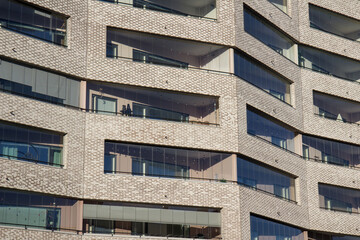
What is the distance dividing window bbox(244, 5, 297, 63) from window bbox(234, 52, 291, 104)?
1.84 metres

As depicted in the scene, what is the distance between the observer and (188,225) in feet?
138

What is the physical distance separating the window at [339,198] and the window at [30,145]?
20113mm

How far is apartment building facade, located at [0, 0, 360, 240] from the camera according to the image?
39156 millimetres

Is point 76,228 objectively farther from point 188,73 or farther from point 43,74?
point 188,73

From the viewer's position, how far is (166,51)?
45469mm

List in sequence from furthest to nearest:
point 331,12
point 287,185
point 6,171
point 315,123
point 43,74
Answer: point 331,12
point 315,123
point 287,185
point 43,74
point 6,171

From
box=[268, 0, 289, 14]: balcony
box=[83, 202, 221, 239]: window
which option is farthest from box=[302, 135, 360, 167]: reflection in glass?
box=[83, 202, 221, 239]: window

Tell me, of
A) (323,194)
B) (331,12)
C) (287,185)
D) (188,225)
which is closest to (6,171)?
(188,225)

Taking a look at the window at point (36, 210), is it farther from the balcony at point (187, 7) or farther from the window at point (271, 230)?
the balcony at point (187, 7)

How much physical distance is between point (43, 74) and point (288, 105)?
17813mm

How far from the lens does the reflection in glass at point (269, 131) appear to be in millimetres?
46287

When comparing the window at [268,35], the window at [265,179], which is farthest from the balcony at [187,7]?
the window at [265,179]

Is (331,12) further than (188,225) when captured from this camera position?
Yes

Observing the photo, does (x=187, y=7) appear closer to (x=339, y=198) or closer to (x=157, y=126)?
(x=157, y=126)
